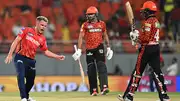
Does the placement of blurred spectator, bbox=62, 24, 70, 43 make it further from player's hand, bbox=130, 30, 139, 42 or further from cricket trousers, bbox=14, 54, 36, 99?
player's hand, bbox=130, 30, 139, 42

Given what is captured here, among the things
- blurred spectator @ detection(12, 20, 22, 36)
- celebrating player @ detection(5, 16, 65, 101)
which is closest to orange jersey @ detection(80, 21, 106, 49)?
celebrating player @ detection(5, 16, 65, 101)

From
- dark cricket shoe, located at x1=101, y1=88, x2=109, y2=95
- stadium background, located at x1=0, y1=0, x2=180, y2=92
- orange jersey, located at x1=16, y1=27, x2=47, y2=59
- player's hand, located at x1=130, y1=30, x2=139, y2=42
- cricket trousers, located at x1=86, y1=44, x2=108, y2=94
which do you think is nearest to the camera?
player's hand, located at x1=130, y1=30, x2=139, y2=42

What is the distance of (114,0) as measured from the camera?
93.4 ft

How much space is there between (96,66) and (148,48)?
3.44m

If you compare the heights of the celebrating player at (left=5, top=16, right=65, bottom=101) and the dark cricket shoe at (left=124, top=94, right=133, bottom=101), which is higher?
the celebrating player at (left=5, top=16, right=65, bottom=101)

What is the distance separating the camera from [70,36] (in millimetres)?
27344

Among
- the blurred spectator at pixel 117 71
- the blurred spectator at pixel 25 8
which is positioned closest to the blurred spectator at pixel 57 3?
the blurred spectator at pixel 25 8

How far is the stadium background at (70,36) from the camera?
23.7m

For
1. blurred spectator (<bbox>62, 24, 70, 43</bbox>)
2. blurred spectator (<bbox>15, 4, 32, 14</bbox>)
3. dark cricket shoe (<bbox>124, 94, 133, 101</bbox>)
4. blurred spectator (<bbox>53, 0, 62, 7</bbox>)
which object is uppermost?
blurred spectator (<bbox>53, 0, 62, 7</bbox>)

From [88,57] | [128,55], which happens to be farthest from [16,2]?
[88,57]

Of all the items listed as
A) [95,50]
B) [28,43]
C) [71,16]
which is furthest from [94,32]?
[71,16]

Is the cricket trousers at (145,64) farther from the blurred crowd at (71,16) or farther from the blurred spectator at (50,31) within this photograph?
the blurred spectator at (50,31)

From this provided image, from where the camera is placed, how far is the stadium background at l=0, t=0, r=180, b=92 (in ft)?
77.7

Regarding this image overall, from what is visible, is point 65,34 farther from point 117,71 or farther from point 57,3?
point 117,71
